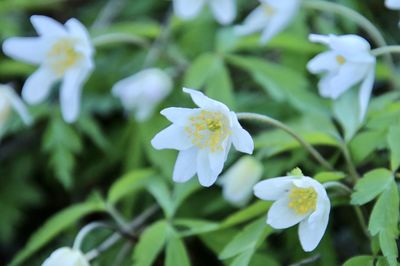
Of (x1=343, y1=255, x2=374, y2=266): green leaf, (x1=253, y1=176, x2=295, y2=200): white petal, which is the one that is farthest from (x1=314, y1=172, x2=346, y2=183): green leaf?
(x1=343, y1=255, x2=374, y2=266): green leaf

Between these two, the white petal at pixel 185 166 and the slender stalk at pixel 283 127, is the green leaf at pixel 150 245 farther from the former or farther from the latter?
the slender stalk at pixel 283 127

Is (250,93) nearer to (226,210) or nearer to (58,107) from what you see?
(226,210)

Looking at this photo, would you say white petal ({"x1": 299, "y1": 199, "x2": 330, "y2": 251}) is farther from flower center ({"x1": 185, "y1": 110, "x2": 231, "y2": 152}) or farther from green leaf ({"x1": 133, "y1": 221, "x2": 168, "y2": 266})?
green leaf ({"x1": 133, "y1": 221, "x2": 168, "y2": 266})

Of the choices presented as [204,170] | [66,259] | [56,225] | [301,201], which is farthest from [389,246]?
[56,225]

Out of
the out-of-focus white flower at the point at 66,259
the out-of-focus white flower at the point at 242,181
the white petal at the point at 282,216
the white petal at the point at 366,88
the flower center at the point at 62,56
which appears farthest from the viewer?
the flower center at the point at 62,56

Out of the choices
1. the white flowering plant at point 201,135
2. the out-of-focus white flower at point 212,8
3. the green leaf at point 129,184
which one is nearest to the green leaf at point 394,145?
the white flowering plant at point 201,135

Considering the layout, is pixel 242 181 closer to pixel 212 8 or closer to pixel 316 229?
pixel 316 229

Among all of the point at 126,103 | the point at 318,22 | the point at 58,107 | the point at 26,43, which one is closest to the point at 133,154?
the point at 126,103
